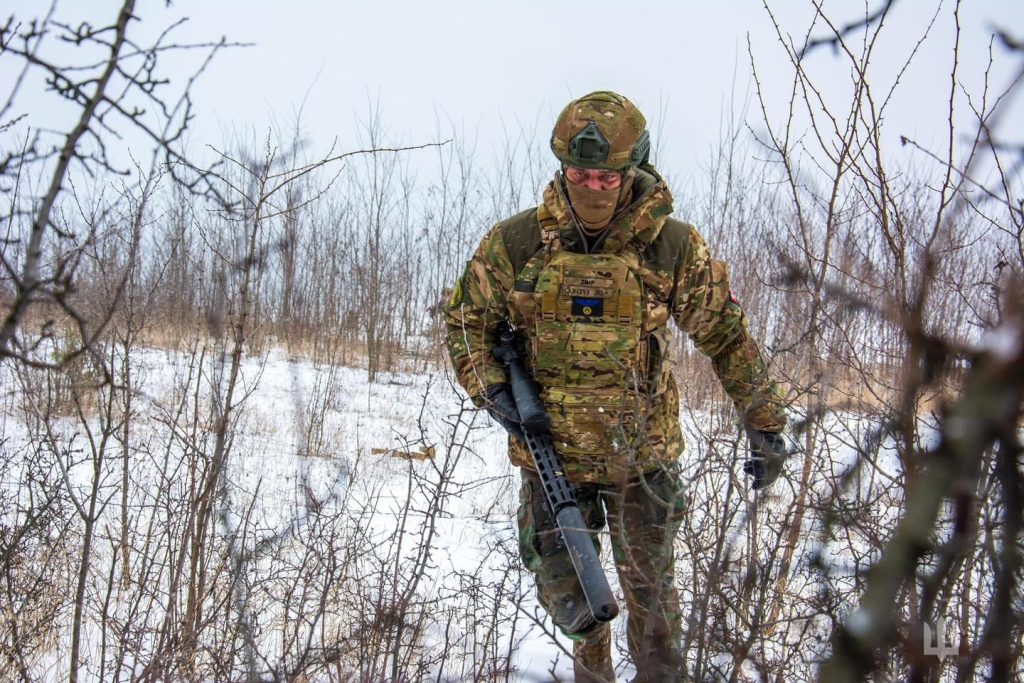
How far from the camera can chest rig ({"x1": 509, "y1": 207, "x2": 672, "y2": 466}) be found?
2.24 m

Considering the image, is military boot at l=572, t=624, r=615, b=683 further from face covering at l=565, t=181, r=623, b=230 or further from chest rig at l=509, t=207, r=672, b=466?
face covering at l=565, t=181, r=623, b=230

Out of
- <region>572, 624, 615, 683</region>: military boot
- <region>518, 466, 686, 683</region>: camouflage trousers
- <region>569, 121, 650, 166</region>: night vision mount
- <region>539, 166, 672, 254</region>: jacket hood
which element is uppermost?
<region>569, 121, 650, 166</region>: night vision mount

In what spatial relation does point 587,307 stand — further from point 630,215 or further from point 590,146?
point 590,146

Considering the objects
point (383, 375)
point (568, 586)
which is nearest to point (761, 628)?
point (568, 586)

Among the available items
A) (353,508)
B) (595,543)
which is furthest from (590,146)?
(353,508)

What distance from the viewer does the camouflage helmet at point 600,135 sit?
217cm

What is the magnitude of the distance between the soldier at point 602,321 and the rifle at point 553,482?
0.17 ft

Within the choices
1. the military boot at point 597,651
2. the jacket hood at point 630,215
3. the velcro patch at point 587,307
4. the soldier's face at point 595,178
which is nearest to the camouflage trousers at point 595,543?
the military boot at point 597,651

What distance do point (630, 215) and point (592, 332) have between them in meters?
0.35

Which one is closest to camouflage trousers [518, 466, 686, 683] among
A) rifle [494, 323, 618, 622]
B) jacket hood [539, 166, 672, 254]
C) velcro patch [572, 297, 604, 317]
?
rifle [494, 323, 618, 622]

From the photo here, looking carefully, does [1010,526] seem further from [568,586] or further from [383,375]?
[383,375]

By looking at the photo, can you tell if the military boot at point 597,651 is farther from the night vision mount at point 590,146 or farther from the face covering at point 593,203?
the night vision mount at point 590,146

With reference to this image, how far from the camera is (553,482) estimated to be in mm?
2164

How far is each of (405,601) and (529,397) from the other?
0.65 m
